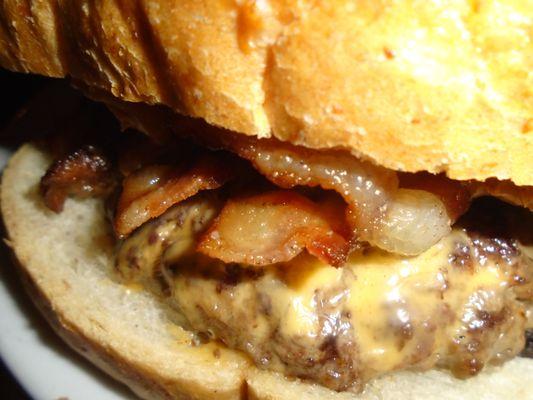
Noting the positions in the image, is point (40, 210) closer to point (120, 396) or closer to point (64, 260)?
point (64, 260)

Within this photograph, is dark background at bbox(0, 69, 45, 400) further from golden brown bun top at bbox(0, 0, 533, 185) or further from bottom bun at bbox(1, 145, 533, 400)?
golden brown bun top at bbox(0, 0, 533, 185)

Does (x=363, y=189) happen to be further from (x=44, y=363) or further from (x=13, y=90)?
(x=13, y=90)

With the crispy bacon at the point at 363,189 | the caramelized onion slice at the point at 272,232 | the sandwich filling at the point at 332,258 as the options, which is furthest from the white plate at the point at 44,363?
the crispy bacon at the point at 363,189

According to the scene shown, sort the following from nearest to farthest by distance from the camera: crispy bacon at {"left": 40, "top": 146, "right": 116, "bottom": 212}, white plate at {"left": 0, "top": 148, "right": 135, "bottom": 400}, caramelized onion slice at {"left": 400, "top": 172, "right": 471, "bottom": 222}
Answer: caramelized onion slice at {"left": 400, "top": 172, "right": 471, "bottom": 222} < white plate at {"left": 0, "top": 148, "right": 135, "bottom": 400} < crispy bacon at {"left": 40, "top": 146, "right": 116, "bottom": 212}

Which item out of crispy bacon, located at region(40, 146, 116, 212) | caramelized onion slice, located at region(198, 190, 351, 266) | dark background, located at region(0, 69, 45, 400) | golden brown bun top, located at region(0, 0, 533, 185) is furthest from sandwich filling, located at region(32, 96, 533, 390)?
dark background, located at region(0, 69, 45, 400)

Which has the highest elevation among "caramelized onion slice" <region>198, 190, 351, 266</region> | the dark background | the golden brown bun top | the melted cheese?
the golden brown bun top

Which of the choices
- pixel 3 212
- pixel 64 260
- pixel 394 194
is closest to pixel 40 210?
pixel 3 212

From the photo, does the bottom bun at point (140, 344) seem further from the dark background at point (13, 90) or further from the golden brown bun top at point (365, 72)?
the dark background at point (13, 90)
